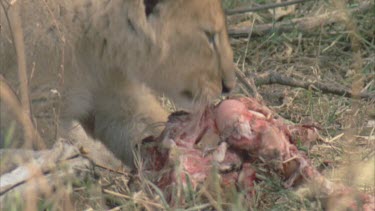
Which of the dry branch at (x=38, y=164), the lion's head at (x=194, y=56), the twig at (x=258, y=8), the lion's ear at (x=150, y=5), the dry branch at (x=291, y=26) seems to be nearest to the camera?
the dry branch at (x=38, y=164)

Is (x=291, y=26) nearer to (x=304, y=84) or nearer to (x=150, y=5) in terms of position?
(x=304, y=84)

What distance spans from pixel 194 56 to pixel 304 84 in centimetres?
104

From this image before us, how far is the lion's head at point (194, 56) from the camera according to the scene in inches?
148

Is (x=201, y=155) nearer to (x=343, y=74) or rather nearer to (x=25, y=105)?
(x=25, y=105)

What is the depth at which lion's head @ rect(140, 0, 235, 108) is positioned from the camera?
3771mm

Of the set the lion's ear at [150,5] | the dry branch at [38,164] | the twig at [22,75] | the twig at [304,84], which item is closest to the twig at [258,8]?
the twig at [304,84]

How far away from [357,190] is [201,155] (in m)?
0.51

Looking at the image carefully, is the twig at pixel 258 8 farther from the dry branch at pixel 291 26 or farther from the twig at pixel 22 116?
the twig at pixel 22 116

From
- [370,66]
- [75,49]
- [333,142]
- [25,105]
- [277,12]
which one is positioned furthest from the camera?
[277,12]

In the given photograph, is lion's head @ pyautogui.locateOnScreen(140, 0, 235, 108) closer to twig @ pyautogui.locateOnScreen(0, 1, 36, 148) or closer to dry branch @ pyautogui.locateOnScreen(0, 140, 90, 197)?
twig @ pyautogui.locateOnScreen(0, 1, 36, 148)

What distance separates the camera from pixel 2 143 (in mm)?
3746

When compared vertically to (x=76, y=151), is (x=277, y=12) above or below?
below

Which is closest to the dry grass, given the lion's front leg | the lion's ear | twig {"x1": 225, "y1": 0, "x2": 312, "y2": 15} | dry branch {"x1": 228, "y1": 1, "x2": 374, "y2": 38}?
dry branch {"x1": 228, "y1": 1, "x2": 374, "y2": 38}

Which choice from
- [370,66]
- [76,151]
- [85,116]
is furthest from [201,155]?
[370,66]
